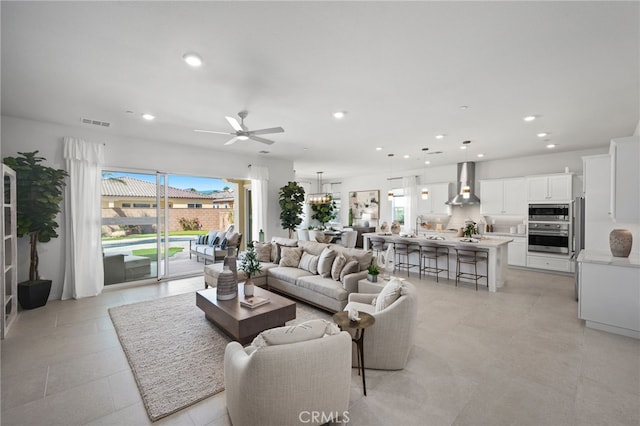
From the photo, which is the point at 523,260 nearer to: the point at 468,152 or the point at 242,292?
the point at 468,152

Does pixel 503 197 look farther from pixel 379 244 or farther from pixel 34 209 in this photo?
pixel 34 209

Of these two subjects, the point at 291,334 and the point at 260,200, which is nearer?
the point at 291,334

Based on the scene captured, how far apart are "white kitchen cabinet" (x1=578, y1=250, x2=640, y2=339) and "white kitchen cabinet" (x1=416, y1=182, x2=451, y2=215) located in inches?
198

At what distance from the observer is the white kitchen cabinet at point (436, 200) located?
337 inches

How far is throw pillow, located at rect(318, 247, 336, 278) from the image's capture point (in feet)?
14.1

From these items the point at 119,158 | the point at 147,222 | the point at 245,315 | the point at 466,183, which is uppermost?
the point at 119,158

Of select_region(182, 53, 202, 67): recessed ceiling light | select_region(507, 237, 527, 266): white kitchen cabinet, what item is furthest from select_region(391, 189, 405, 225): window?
select_region(182, 53, 202, 67): recessed ceiling light

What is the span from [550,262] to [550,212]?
1.19 m

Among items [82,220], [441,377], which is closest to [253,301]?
[441,377]

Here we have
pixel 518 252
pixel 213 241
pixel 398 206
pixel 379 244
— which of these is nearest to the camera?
pixel 518 252

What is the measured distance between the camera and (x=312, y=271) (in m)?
4.57

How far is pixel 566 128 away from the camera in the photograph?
4.78m

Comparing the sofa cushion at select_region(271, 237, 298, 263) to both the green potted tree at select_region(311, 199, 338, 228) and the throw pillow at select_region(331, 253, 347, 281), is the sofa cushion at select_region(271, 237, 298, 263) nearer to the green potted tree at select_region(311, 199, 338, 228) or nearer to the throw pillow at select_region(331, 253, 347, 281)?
the throw pillow at select_region(331, 253, 347, 281)

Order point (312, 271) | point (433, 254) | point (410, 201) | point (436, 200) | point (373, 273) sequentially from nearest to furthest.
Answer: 1. point (373, 273)
2. point (312, 271)
3. point (433, 254)
4. point (436, 200)
5. point (410, 201)
